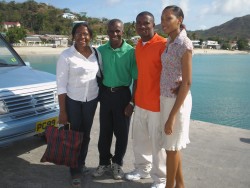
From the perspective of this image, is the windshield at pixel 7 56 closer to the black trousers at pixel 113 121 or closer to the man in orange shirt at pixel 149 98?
the black trousers at pixel 113 121

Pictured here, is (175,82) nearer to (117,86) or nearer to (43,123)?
(117,86)

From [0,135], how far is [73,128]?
0.82 m

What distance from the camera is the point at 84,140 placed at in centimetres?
356

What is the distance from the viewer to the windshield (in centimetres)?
475

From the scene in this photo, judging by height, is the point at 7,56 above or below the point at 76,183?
above

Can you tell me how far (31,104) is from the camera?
378cm

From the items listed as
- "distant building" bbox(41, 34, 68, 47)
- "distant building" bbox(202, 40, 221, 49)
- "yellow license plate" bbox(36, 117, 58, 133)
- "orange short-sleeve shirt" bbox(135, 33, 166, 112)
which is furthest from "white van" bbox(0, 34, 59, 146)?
"distant building" bbox(202, 40, 221, 49)

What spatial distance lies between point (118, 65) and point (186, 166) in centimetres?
171

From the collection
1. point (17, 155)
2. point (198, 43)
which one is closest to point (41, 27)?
point (198, 43)

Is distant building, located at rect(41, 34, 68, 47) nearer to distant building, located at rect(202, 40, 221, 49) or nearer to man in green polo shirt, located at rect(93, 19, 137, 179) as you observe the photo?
distant building, located at rect(202, 40, 221, 49)

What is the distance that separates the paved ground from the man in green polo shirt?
0.44 m

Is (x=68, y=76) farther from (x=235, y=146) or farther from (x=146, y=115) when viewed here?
(x=235, y=146)

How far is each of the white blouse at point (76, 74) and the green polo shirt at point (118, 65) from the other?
4.4 inches

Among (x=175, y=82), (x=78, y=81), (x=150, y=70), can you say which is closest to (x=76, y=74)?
(x=78, y=81)
